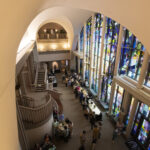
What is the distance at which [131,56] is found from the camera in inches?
259

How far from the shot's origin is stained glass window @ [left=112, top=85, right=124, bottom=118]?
7.45 metres

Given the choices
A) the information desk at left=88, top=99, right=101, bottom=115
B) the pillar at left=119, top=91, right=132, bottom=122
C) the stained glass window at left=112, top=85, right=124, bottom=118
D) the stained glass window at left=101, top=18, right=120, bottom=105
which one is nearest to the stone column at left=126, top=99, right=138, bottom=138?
the pillar at left=119, top=91, right=132, bottom=122

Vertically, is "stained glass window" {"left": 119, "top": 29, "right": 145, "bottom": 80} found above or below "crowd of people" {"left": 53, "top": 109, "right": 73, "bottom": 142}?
above

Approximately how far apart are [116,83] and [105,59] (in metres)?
2.75

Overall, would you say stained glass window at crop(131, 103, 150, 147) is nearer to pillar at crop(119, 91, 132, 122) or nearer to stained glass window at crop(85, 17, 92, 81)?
pillar at crop(119, 91, 132, 122)

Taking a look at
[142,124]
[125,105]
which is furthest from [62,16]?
[142,124]

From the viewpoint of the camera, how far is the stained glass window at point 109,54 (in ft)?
26.3

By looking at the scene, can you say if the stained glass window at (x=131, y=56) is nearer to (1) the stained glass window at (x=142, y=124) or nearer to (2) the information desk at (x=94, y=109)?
(1) the stained glass window at (x=142, y=124)

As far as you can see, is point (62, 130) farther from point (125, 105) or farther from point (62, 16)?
point (62, 16)

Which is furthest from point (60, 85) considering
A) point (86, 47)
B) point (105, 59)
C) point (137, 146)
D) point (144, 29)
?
point (144, 29)

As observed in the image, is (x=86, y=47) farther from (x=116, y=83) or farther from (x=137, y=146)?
(x=137, y=146)

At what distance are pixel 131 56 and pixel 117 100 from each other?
3.31 metres

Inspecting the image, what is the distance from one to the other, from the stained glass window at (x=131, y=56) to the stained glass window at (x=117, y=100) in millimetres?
1189

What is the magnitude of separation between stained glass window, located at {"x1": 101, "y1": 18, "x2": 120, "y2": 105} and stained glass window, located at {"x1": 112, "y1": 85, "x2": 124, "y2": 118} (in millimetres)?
1304
